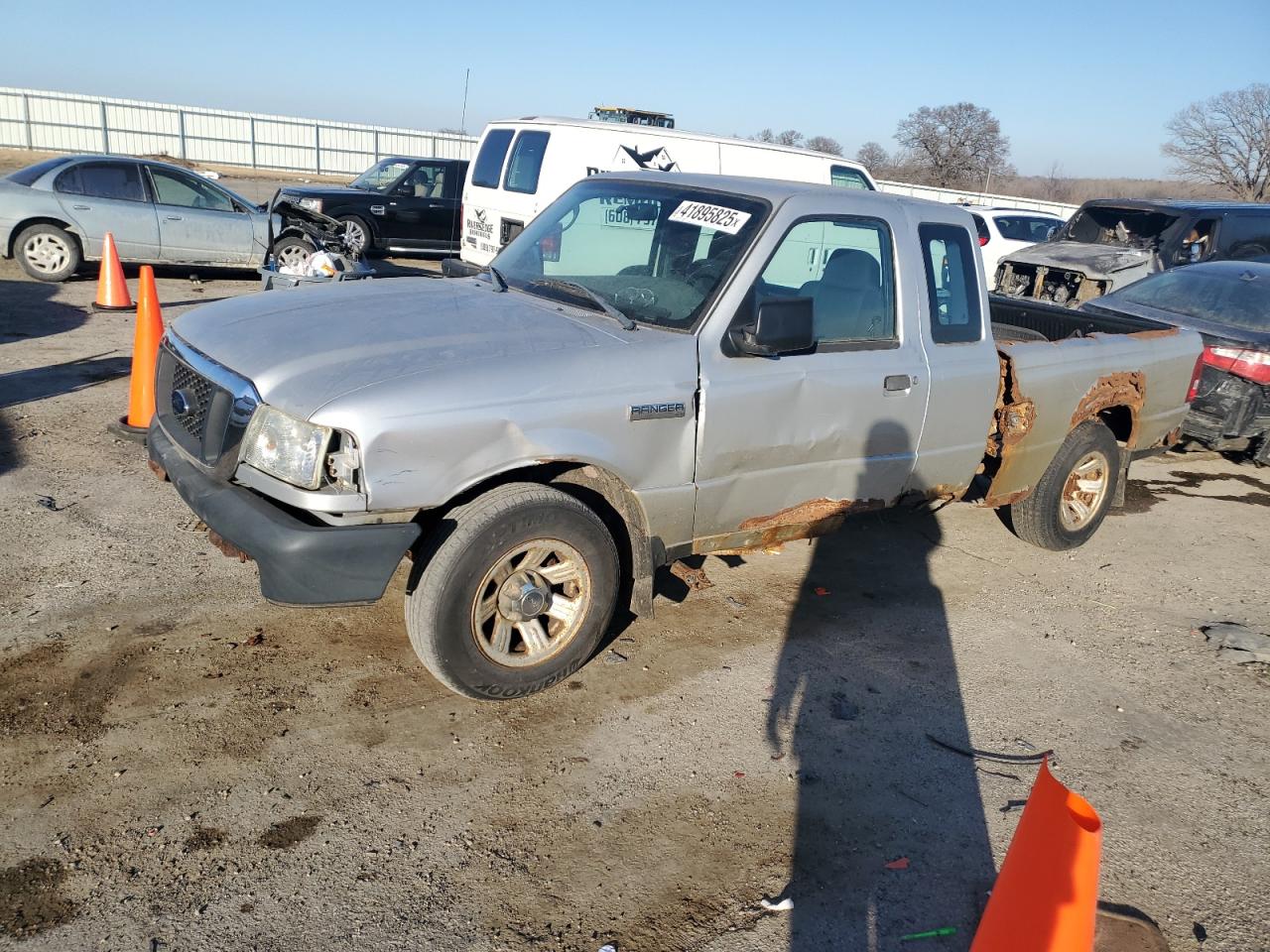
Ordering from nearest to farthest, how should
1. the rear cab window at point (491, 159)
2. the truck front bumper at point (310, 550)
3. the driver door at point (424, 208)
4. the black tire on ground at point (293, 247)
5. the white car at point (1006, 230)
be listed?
the truck front bumper at point (310, 550)
the rear cab window at point (491, 159)
the black tire on ground at point (293, 247)
the driver door at point (424, 208)
the white car at point (1006, 230)

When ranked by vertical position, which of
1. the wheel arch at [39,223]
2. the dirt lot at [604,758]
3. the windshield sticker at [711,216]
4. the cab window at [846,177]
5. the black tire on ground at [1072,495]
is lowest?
the dirt lot at [604,758]

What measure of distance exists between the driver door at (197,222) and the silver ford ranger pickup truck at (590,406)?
9.11 m

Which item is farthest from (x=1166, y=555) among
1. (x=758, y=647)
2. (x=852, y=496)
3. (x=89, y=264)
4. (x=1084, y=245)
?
(x=89, y=264)

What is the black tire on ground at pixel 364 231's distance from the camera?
15.3m

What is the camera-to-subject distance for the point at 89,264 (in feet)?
42.1

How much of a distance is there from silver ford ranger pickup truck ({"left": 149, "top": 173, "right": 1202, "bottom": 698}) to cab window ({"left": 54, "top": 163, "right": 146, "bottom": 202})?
930cm

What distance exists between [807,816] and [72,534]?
391cm

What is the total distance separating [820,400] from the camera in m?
4.31

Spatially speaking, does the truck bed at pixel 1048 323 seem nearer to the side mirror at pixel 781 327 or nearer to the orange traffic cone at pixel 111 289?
the side mirror at pixel 781 327

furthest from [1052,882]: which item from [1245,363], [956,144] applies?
[956,144]

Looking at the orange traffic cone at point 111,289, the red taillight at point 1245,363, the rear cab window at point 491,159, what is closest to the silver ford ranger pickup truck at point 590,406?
the red taillight at point 1245,363

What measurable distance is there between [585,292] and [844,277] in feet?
4.06

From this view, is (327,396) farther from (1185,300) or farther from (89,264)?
(89,264)

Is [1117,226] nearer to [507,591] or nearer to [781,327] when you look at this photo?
[781,327]
